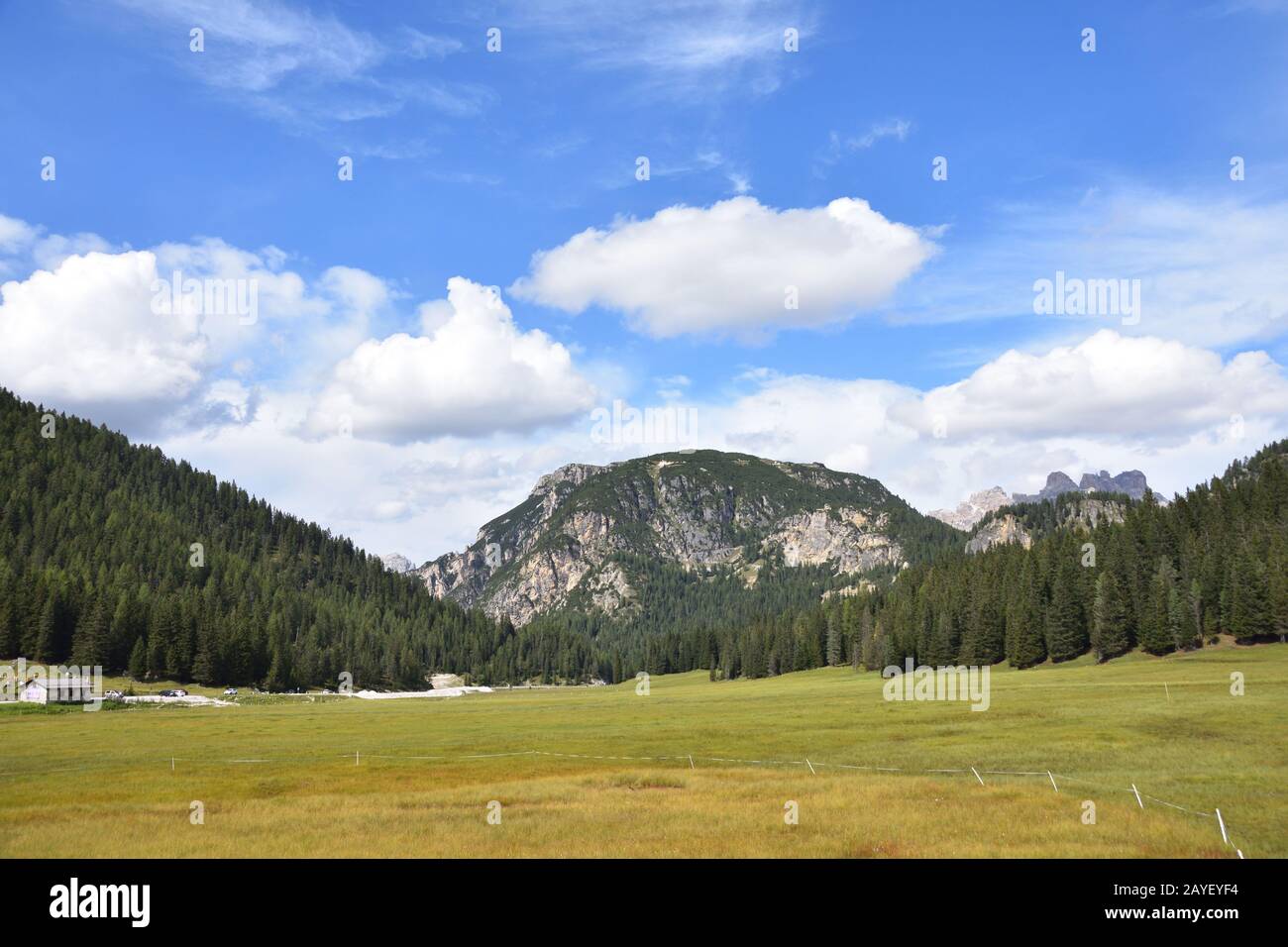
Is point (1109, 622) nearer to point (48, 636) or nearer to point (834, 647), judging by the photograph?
point (834, 647)

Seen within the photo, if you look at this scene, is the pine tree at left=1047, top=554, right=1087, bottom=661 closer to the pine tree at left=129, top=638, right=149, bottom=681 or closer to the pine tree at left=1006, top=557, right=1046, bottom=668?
the pine tree at left=1006, top=557, right=1046, bottom=668

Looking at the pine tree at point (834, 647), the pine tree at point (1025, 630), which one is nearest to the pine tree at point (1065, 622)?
the pine tree at point (1025, 630)

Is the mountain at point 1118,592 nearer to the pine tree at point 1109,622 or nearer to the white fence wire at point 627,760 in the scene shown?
the pine tree at point 1109,622

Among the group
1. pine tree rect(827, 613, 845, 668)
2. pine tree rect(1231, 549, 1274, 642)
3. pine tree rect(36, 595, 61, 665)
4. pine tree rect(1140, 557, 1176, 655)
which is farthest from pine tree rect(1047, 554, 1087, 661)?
pine tree rect(36, 595, 61, 665)

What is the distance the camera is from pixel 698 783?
42406 mm

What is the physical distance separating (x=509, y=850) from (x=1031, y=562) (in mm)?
149509

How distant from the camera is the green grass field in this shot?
27.9 m

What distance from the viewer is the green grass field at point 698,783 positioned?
91.4 feet

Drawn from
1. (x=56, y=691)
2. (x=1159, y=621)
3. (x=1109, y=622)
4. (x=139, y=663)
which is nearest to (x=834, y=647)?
(x=1109, y=622)

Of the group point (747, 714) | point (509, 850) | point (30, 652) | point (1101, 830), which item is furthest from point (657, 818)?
point (30, 652)
